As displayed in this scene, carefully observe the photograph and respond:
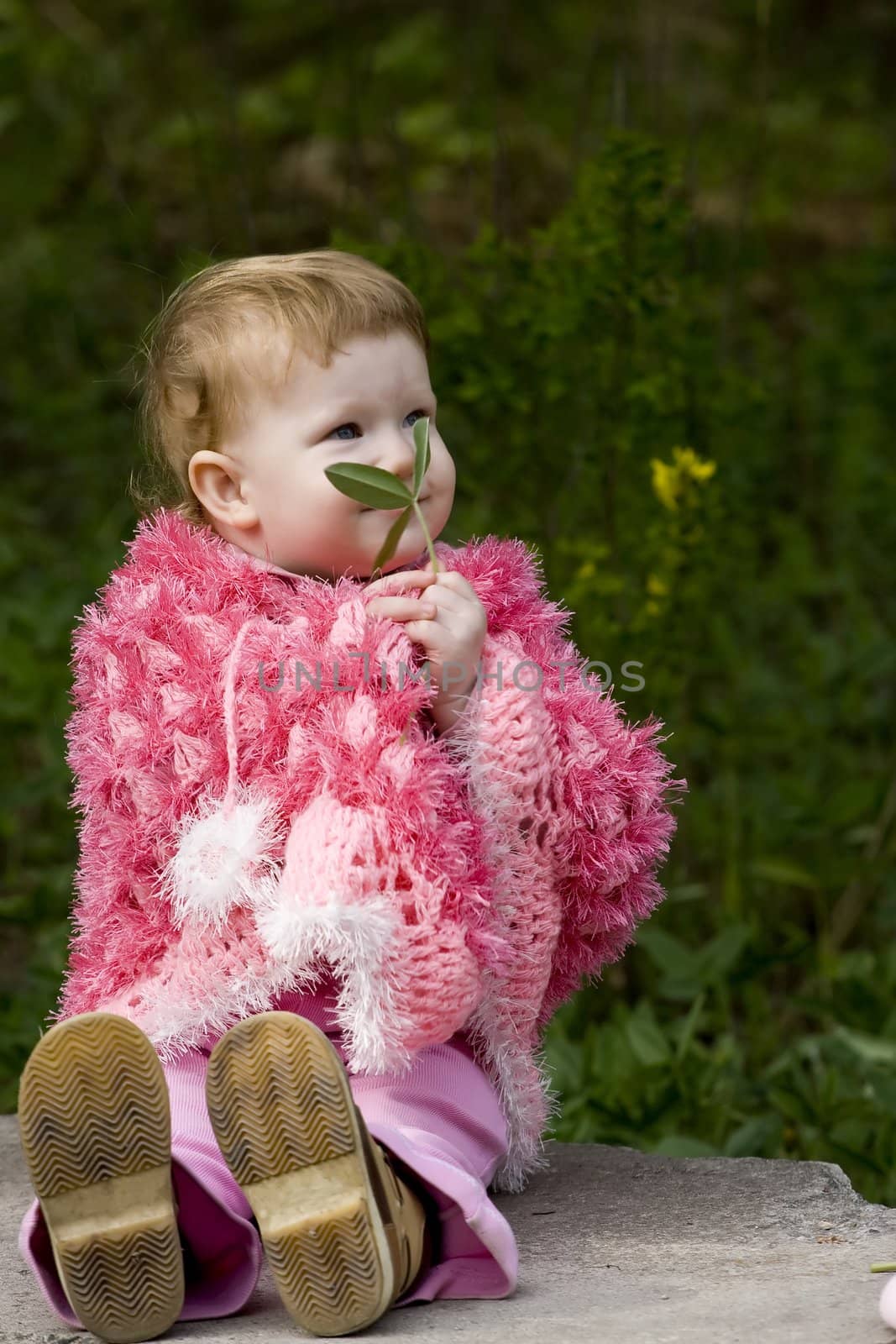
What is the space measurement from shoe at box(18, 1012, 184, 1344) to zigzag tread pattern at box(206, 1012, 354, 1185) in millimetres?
66

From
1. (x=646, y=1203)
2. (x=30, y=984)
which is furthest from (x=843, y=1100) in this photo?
(x=30, y=984)

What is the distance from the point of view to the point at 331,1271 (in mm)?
1476

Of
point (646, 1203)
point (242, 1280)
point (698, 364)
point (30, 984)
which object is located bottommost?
point (30, 984)

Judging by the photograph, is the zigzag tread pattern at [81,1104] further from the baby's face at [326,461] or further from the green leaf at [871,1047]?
the green leaf at [871,1047]

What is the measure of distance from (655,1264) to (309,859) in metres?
0.59

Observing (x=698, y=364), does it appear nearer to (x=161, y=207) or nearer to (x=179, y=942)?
(x=179, y=942)

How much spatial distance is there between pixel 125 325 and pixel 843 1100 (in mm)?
3743

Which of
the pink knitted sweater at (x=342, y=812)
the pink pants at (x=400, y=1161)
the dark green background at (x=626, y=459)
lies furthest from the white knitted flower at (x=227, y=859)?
the dark green background at (x=626, y=459)

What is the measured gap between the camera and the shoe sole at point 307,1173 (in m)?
1.47

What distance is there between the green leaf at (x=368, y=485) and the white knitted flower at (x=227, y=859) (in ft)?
1.11

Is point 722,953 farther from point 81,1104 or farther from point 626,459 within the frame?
point 81,1104

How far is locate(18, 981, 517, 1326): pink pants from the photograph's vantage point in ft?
5.23

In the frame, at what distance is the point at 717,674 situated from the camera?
3.58 m

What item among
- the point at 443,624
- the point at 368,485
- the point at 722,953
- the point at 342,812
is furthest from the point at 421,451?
the point at 722,953
